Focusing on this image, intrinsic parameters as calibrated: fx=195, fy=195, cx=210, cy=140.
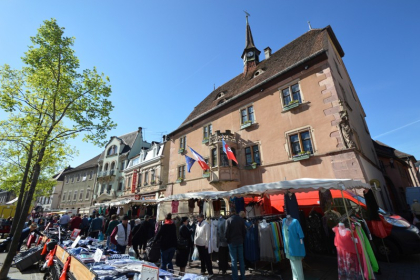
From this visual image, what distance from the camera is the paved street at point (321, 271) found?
5.90 metres

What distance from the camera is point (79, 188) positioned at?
1622 inches

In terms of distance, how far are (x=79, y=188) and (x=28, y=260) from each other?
3970 centimetres

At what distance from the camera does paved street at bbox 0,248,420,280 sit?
5896 millimetres

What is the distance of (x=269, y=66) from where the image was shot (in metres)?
19.8

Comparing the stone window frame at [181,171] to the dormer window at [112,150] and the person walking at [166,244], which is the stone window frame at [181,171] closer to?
the person walking at [166,244]

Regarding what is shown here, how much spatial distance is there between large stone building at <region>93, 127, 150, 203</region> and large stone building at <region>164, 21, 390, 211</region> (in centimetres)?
1765

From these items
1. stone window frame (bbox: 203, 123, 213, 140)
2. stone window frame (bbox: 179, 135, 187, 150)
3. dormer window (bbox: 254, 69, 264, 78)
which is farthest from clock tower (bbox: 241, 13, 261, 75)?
stone window frame (bbox: 179, 135, 187, 150)

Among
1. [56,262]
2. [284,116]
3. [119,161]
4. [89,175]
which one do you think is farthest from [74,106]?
[89,175]

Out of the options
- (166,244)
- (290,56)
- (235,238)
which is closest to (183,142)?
(290,56)

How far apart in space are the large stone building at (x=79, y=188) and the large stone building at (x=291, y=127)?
26721mm

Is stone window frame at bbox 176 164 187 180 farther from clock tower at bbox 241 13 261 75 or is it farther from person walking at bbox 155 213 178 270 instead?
person walking at bbox 155 213 178 270

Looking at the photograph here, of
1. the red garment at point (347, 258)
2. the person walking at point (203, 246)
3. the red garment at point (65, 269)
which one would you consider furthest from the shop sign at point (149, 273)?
the red garment at point (347, 258)

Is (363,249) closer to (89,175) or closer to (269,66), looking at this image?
(269,66)

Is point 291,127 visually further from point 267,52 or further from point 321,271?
point 267,52
